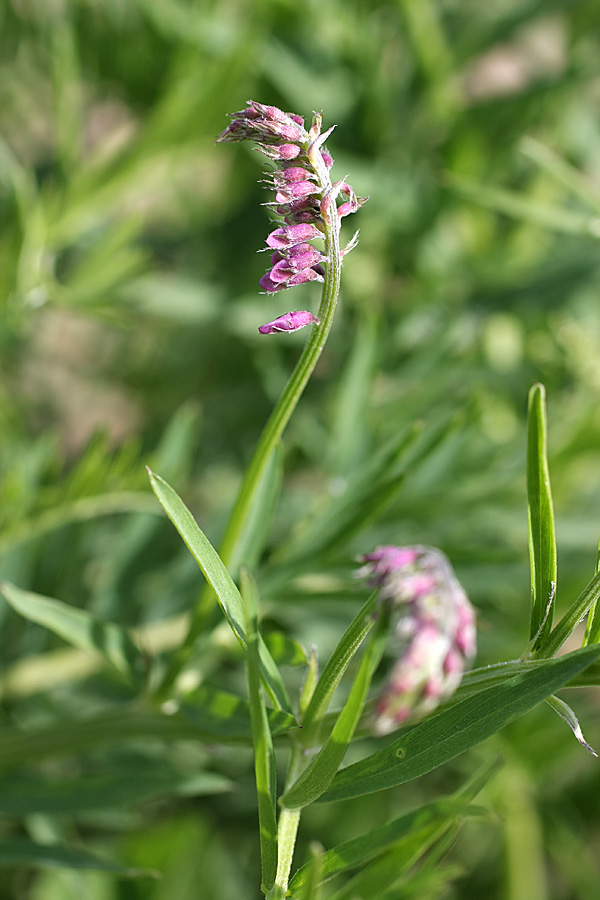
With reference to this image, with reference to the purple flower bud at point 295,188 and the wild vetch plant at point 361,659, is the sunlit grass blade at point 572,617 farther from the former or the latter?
the purple flower bud at point 295,188

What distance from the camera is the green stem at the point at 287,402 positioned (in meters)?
0.30

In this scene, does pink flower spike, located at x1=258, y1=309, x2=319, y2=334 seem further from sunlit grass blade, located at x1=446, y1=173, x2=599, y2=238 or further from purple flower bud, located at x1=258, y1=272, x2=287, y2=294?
sunlit grass blade, located at x1=446, y1=173, x2=599, y2=238

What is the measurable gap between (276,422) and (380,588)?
77 millimetres

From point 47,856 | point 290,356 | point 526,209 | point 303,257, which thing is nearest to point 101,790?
point 47,856

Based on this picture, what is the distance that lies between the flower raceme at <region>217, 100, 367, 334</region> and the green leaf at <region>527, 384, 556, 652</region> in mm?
108

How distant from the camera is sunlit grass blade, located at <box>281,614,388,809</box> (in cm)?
30

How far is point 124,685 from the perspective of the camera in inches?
27.9

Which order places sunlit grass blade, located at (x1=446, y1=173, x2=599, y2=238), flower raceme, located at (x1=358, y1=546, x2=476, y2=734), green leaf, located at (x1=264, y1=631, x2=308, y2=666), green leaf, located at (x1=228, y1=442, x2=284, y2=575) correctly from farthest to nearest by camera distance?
1. sunlit grass blade, located at (x1=446, y1=173, x2=599, y2=238)
2. green leaf, located at (x1=228, y1=442, x2=284, y2=575)
3. green leaf, located at (x1=264, y1=631, x2=308, y2=666)
4. flower raceme, located at (x1=358, y1=546, x2=476, y2=734)

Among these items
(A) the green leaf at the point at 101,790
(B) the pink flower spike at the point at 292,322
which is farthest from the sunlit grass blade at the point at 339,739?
(A) the green leaf at the point at 101,790

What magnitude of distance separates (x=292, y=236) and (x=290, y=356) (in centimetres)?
77

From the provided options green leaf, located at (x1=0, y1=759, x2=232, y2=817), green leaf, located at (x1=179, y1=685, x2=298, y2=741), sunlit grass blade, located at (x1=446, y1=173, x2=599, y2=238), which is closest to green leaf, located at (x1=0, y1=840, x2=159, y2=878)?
green leaf, located at (x1=0, y1=759, x2=232, y2=817)

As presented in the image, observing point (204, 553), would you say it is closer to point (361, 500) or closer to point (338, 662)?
point (338, 662)

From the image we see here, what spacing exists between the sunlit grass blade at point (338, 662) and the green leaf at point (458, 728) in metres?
0.03

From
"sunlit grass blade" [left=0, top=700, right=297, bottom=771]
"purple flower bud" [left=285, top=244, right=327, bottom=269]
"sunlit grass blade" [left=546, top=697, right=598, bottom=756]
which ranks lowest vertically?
"sunlit grass blade" [left=0, top=700, right=297, bottom=771]
